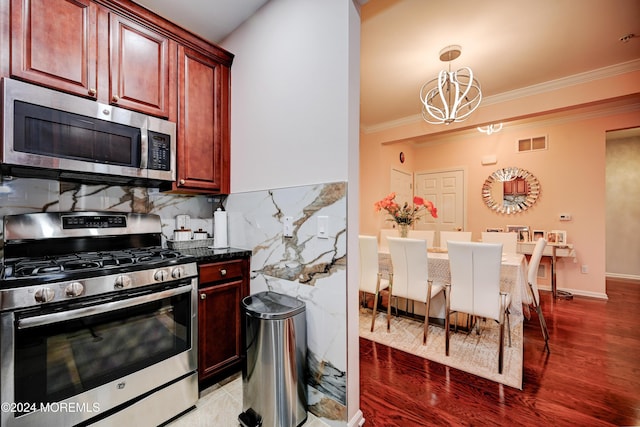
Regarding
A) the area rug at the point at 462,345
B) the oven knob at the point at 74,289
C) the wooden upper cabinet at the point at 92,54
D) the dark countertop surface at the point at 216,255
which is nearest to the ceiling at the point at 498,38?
the wooden upper cabinet at the point at 92,54

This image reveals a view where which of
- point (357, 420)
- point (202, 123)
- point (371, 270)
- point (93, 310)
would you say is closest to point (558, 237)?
point (371, 270)

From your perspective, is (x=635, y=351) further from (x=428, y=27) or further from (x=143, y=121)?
(x=143, y=121)

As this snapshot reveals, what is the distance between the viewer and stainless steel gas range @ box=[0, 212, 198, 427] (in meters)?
1.10

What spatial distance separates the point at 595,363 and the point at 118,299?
11.4 feet

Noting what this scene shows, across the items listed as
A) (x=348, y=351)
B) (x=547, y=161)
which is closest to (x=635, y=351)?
(x=348, y=351)

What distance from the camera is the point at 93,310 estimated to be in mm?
1247

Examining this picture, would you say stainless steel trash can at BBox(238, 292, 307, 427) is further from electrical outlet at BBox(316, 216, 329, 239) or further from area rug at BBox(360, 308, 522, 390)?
area rug at BBox(360, 308, 522, 390)

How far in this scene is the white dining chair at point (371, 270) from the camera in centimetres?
274

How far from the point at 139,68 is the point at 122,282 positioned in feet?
4.73

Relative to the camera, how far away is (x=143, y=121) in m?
1.77

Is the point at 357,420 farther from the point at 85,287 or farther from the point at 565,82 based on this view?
the point at 565,82

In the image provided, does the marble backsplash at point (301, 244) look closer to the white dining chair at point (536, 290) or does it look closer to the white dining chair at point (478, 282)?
the white dining chair at point (478, 282)

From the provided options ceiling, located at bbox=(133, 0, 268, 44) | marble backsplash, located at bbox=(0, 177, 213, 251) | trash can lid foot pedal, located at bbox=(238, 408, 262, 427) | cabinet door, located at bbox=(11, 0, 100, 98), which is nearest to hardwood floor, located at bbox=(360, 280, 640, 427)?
trash can lid foot pedal, located at bbox=(238, 408, 262, 427)

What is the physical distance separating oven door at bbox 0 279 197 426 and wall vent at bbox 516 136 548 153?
216 inches
